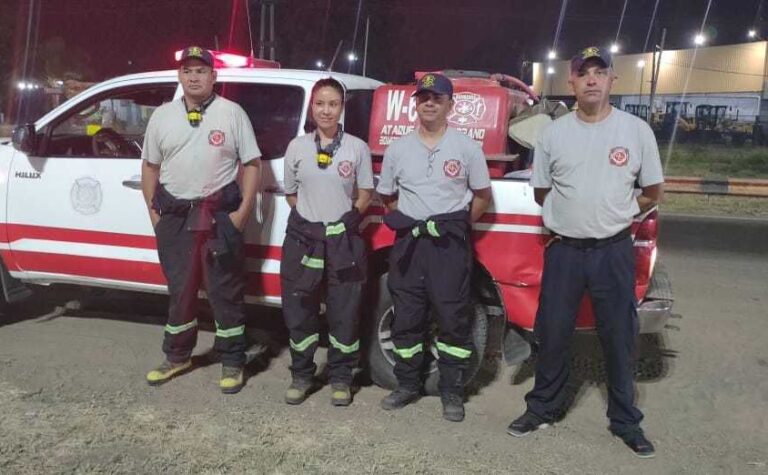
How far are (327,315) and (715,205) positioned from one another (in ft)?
37.0

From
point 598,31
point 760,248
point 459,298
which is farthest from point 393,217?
point 598,31

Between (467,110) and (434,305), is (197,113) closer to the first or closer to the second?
(467,110)

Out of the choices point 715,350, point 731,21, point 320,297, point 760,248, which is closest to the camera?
point 320,297

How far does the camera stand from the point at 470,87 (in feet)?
13.3

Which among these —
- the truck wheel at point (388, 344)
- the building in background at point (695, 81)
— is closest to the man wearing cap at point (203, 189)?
the truck wheel at point (388, 344)

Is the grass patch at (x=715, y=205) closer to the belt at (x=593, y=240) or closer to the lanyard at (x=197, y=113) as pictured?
the belt at (x=593, y=240)

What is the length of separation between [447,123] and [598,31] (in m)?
41.3

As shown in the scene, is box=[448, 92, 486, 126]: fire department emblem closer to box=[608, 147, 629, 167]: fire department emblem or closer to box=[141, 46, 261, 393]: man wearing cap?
box=[608, 147, 629, 167]: fire department emblem

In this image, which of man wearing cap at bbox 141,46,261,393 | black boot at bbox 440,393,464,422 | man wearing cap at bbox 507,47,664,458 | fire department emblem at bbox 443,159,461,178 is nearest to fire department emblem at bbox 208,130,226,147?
man wearing cap at bbox 141,46,261,393

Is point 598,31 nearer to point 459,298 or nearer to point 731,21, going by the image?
point 731,21

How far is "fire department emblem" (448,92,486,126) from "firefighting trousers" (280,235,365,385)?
90 centimetres

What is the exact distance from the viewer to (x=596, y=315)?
11.3 ft

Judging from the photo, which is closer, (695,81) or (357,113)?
(357,113)

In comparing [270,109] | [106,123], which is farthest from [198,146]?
[106,123]
